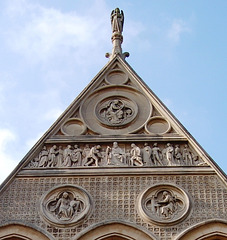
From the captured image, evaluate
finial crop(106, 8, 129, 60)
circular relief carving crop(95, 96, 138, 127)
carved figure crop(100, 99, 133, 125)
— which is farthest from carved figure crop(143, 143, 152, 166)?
finial crop(106, 8, 129, 60)

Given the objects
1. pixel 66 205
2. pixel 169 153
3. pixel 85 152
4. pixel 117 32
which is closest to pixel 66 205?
pixel 66 205

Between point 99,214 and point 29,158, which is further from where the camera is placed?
point 29,158

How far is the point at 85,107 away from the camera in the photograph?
14.5 meters

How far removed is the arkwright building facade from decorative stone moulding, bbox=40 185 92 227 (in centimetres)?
2

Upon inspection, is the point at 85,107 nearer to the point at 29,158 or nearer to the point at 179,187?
the point at 29,158

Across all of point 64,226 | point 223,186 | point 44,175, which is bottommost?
point 64,226

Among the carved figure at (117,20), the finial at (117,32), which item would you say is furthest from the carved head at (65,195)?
the carved figure at (117,20)

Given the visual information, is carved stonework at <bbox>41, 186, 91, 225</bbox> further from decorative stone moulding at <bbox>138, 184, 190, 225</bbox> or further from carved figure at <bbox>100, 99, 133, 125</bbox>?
carved figure at <bbox>100, 99, 133, 125</bbox>

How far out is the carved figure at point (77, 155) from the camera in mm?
13469

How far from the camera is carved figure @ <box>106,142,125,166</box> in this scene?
1339 cm

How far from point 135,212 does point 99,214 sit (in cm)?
60

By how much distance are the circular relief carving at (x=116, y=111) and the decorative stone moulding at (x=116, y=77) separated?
40 centimetres

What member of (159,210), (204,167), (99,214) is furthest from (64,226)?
(204,167)

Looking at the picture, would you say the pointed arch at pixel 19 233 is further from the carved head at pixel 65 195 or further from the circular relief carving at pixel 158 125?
the circular relief carving at pixel 158 125
